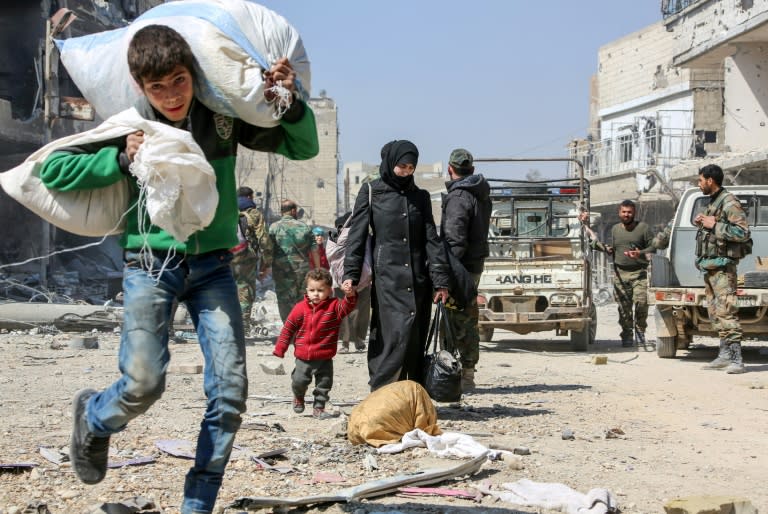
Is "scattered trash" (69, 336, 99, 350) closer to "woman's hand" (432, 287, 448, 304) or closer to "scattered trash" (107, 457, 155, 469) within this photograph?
"woman's hand" (432, 287, 448, 304)

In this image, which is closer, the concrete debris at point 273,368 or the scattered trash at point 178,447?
the scattered trash at point 178,447

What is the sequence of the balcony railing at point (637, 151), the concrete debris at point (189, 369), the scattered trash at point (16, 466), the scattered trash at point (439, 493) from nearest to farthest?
the scattered trash at point (439, 493) < the scattered trash at point (16, 466) < the concrete debris at point (189, 369) < the balcony railing at point (637, 151)

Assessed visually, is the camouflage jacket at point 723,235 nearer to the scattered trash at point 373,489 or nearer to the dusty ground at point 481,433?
the dusty ground at point 481,433

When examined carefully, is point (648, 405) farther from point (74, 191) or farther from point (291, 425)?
point (74, 191)

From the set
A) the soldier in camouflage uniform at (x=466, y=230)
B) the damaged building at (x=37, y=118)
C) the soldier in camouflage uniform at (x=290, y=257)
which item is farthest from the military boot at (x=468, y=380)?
the damaged building at (x=37, y=118)

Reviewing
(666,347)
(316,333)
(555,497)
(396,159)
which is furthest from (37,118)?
(555,497)

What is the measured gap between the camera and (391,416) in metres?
5.82

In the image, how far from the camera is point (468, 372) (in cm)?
866

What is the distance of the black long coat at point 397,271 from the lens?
6.88 metres

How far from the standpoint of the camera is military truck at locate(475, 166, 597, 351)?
1360 centimetres

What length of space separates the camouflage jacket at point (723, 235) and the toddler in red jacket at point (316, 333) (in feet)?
16.4

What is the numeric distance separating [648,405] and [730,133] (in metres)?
18.5

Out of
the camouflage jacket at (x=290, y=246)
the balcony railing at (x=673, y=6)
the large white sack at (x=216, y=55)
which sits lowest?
the camouflage jacket at (x=290, y=246)

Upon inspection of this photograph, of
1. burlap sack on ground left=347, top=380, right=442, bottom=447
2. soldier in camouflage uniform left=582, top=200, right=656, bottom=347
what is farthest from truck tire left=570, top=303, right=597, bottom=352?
burlap sack on ground left=347, top=380, right=442, bottom=447
